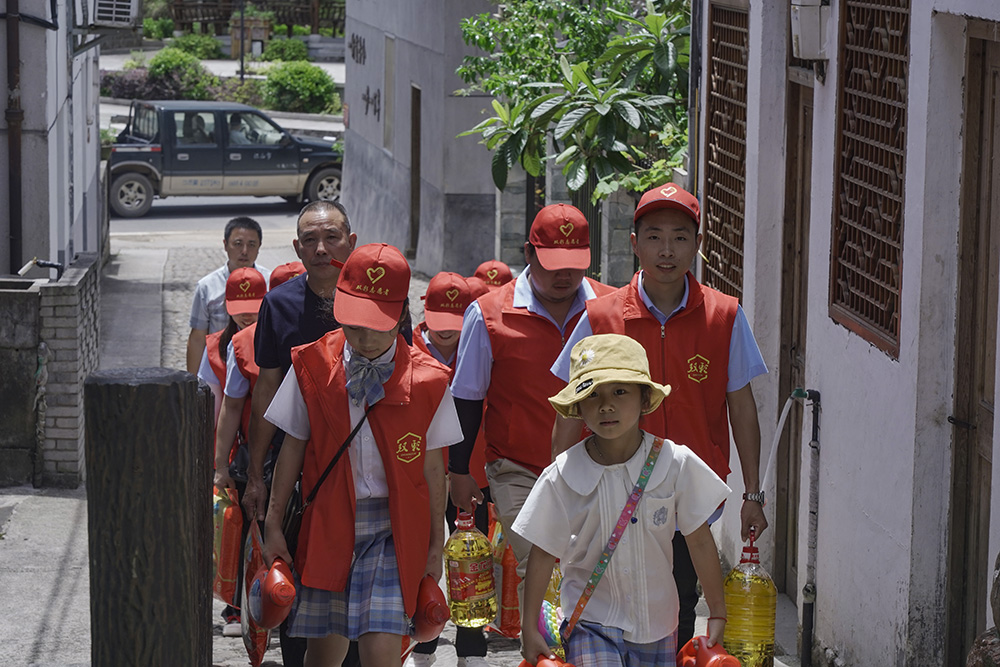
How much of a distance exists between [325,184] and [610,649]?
24974 millimetres

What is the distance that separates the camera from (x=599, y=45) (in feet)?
38.3

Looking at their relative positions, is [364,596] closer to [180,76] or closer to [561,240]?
[561,240]

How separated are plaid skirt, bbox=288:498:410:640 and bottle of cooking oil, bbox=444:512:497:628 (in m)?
0.77

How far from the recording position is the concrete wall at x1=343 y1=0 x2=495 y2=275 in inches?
690

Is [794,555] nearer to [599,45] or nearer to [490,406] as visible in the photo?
[490,406]

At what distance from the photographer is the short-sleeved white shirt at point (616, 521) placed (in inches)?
163

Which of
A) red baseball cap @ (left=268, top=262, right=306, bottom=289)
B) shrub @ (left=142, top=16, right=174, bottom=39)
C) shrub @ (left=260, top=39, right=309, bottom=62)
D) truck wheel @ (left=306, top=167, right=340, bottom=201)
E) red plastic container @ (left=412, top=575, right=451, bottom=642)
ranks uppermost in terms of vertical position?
shrub @ (left=142, top=16, right=174, bottom=39)

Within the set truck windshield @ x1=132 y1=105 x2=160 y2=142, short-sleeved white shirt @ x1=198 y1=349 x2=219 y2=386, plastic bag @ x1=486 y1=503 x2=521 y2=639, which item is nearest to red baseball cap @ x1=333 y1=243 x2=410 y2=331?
plastic bag @ x1=486 y1=503 x2=521 y2=639

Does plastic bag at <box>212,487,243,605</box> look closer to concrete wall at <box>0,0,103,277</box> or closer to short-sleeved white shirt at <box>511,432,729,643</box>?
short-sleeved white shirt at <box>511,432,729,643</box>

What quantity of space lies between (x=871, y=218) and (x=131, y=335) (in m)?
10.3

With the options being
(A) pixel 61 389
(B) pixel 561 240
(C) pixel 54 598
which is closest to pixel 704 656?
(B) pixel 561 240

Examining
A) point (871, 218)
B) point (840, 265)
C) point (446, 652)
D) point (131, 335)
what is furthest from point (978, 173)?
point (131, 335)

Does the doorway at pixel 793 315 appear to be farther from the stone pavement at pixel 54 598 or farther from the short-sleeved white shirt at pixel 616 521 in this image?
the short-sleeved white shirt at pixel 616 521

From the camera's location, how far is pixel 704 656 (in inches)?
159
